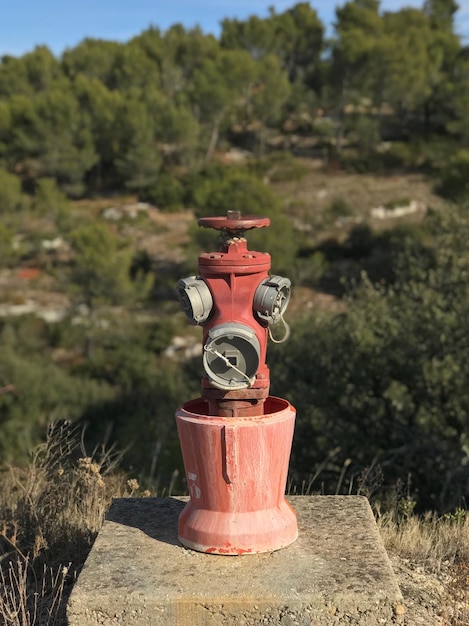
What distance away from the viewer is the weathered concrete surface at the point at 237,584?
8.69 ft

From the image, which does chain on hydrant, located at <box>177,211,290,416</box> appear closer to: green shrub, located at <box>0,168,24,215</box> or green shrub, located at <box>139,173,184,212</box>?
green shrub, located at <box>0,168,24,215</box>

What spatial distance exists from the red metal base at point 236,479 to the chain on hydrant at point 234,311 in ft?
0.38

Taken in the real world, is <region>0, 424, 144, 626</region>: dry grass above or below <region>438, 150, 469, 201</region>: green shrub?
below

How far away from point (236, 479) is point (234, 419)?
252 mm

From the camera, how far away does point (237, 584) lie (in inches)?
108

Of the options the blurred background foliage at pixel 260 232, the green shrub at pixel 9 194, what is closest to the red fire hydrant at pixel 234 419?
the blurred background foliage at pixel 260 232

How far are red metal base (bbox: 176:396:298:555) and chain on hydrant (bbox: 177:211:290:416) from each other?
4.6 inches

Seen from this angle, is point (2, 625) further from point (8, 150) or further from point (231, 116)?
point (231, 116)

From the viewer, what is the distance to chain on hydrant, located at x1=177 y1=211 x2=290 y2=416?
3014 millimetres

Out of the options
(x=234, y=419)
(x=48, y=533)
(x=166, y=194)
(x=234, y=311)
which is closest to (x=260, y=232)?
(x=166, y=194)

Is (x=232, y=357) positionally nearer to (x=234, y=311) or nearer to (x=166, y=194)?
(x=234, y=311)

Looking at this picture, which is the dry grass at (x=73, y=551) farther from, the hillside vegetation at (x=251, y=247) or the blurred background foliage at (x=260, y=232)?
the blurred background foliage at (x=260, y=232)

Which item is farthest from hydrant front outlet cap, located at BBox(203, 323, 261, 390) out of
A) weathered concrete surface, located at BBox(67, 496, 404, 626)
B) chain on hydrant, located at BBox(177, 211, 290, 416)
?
weathered concrete surface, located at BBox(67, 496, 404, 626)

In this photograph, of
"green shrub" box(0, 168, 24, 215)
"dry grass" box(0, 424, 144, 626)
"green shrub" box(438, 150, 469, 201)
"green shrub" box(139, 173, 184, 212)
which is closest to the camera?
"dry grass" box(0, 424, 144, 626)
